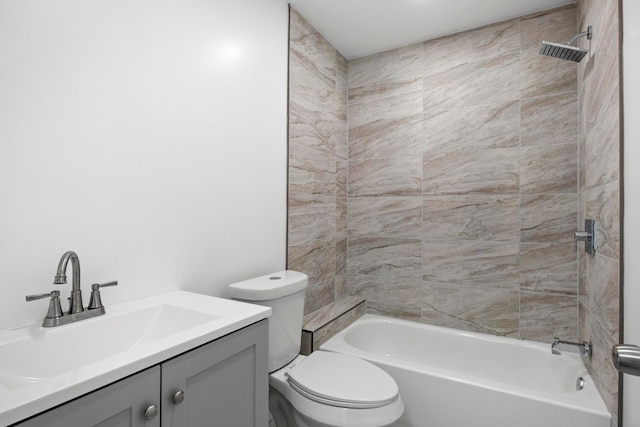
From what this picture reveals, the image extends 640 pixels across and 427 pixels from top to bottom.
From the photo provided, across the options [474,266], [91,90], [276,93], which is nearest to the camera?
[91,90]

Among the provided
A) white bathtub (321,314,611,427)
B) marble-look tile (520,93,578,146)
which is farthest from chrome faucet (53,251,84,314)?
marble-look tile (520,93,578,146)

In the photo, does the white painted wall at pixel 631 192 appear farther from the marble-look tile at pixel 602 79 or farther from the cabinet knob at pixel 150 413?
the cabinet knob at pixel 150 413

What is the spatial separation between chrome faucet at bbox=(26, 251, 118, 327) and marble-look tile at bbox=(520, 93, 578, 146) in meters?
2.36

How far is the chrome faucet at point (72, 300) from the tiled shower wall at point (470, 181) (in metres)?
1.91

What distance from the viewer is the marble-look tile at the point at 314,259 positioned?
2084 mm

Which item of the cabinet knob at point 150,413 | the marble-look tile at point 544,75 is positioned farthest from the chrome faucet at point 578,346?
the cabinet knob at point 150,413

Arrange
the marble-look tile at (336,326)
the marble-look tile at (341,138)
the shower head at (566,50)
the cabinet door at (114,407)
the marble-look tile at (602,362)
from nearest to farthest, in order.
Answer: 1. the cabinet door at (114,407)
2. the marble-look tile at (602,362)
3. the shower head at (566,50)
4. the marble-look tile at (336,326)
5. the marble-look tile at (341,138)

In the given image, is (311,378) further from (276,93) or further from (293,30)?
(293,30)

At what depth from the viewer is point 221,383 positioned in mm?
923

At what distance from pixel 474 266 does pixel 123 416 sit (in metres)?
2.12

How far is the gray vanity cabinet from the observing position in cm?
66

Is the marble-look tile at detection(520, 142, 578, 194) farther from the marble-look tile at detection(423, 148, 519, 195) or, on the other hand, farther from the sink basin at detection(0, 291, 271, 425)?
the sink basin at detection(0, 291, 271, 425)

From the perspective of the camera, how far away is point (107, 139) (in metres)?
1.14

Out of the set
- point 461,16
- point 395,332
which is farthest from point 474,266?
point 461,16
